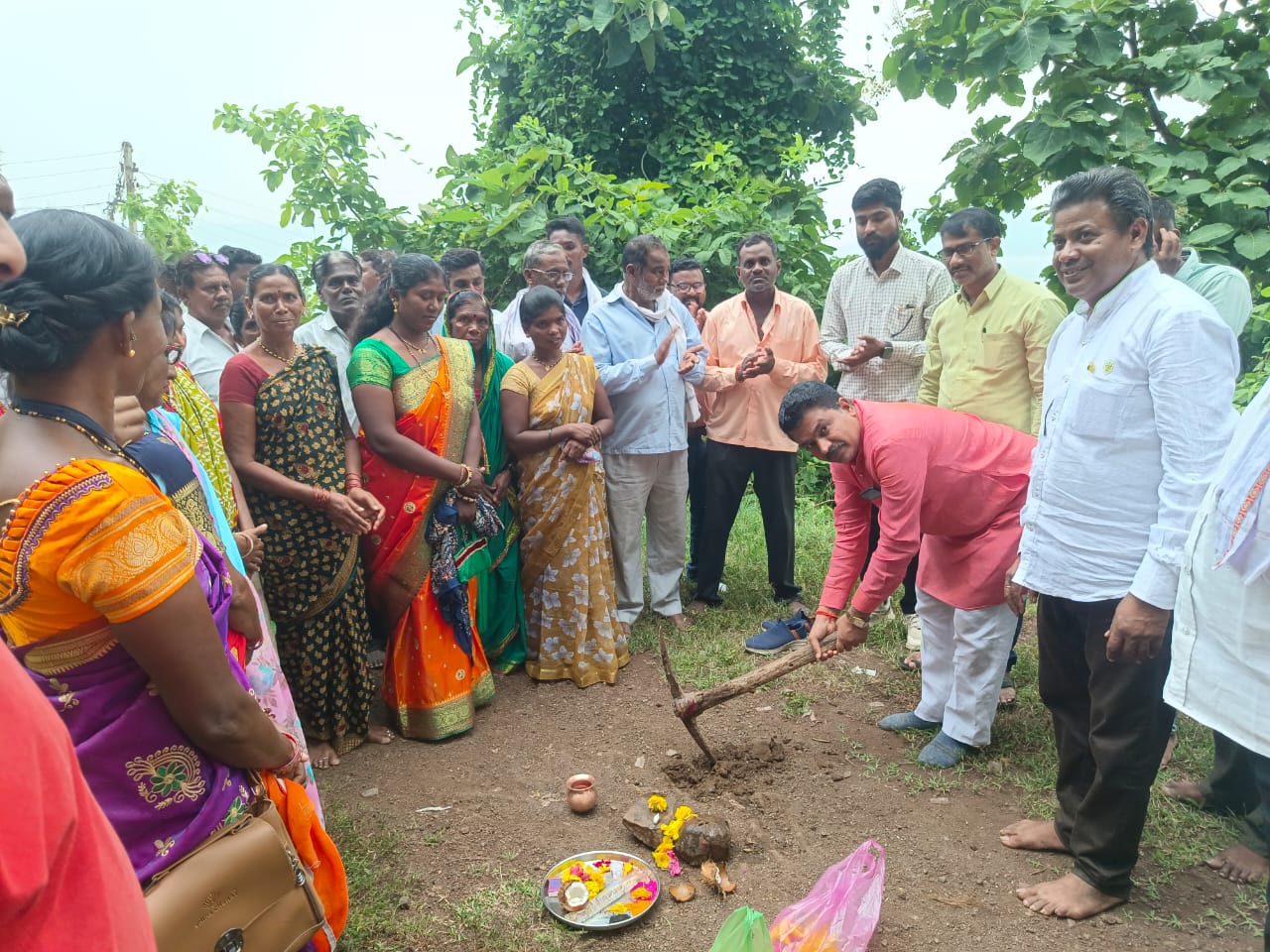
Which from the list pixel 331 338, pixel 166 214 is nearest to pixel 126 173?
pixel 166 214

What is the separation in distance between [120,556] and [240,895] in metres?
0.68

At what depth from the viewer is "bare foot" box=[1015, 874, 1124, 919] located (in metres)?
2.53

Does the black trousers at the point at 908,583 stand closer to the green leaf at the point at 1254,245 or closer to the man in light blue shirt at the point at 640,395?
the man in light blue shirt at the point at 640,395

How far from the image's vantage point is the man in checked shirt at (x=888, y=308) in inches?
183

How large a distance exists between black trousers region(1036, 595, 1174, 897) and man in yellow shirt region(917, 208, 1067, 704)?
1193mm

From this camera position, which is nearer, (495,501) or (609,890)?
(609,890)

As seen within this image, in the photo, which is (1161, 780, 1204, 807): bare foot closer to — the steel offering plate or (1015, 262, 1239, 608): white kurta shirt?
(1015, 262, 1239, 608): white kurta shirt

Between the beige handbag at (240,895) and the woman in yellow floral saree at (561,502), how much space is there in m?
2.66

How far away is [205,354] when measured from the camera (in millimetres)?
4004

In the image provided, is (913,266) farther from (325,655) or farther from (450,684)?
(325,655)

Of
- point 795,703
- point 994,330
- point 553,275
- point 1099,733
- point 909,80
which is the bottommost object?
point 795,703

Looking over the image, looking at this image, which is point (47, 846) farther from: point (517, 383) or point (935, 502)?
point (517, 383)

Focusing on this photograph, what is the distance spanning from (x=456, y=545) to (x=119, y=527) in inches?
99.9

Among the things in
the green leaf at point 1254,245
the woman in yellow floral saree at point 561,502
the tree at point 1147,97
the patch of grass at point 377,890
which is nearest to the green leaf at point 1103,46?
the tree at point 1147,97
